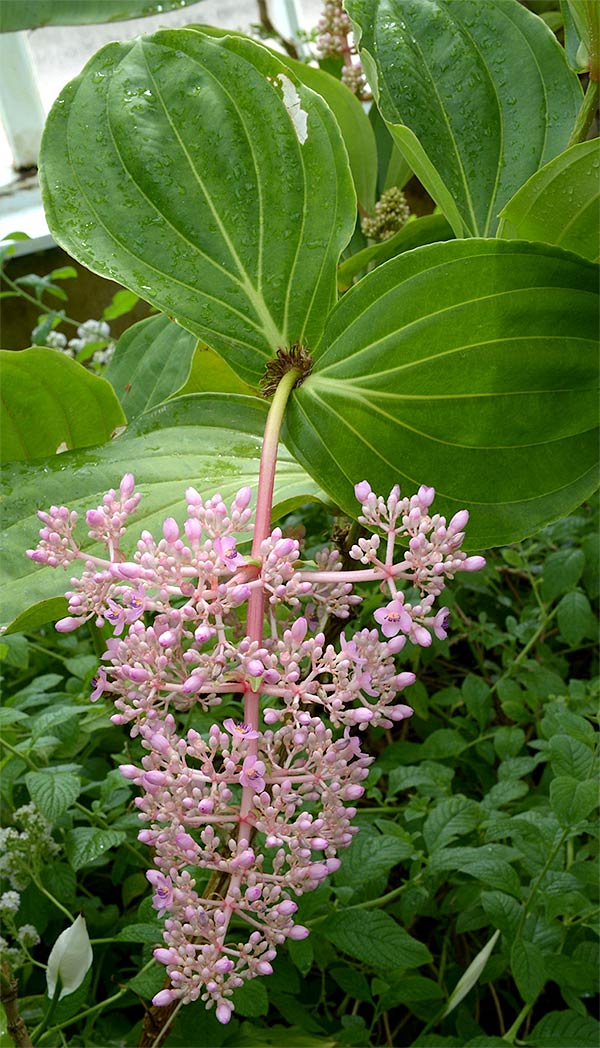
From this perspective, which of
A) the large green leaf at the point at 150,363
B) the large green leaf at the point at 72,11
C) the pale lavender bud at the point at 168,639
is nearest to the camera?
the pale lavender bud at the point at 168,639

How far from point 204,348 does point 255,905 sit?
285 mm

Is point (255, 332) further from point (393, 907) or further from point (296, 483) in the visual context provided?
point (393, 907)

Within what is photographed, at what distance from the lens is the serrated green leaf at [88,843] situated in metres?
0.46

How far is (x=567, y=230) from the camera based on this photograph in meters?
0.38

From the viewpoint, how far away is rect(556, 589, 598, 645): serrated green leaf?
61 centimetres

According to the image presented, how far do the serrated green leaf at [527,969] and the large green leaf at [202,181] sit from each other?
28 cm

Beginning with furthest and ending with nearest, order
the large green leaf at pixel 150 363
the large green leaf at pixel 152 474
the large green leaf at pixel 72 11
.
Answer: the large green leaf at pixel 150 363, the large green leaf at pixel 72 11, the large green leaf at pixel 152 474

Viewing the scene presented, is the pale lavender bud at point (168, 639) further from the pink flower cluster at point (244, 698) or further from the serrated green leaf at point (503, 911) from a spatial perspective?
the serrated green leaf at point (503, 911)

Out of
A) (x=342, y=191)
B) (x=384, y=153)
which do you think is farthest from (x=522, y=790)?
(x=384, y=153)

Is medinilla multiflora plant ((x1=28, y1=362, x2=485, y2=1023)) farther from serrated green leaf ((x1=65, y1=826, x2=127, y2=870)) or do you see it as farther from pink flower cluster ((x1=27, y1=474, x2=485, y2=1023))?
serrated green leaf ((x1=65, y1=826, x2=127, y2=870))

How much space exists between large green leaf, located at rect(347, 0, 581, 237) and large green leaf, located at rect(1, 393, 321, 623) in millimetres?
127

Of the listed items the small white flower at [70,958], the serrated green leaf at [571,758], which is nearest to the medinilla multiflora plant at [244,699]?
the small white flower at [70,958]

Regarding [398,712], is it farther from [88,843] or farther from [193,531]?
[88,843]

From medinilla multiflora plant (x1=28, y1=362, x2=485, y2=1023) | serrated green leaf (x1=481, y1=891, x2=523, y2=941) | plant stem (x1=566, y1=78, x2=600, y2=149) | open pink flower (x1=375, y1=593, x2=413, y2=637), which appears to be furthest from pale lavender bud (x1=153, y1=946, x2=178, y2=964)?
plant stem (x1=566, y1=78, x2=600, y2=149)
